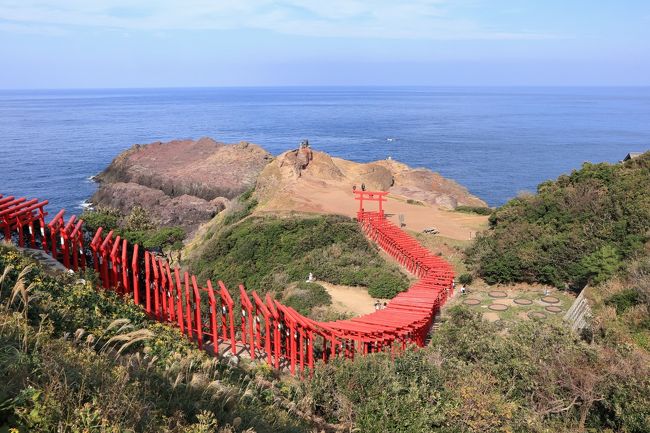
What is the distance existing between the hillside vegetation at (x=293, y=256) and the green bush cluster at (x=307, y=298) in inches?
59.1

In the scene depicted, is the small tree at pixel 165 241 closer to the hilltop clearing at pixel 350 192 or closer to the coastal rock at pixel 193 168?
the hilltop clearing at pixel 350 192

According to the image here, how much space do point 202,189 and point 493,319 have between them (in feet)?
Answer: 193

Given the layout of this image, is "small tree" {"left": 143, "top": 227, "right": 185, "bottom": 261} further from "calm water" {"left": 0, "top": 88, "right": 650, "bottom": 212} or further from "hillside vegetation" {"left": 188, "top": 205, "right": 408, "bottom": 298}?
"calm water" {"left": 0, "top": 88, "right": 650, "bottom": 212}

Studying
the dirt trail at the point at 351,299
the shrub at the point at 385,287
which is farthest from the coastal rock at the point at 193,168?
the shrub at the point at 385,287

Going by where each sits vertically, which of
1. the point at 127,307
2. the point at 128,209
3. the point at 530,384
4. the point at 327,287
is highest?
the point at 127,307

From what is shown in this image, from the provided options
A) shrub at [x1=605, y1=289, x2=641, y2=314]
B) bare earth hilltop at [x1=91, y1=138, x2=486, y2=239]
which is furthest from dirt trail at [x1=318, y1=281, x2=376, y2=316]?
shrub at [x1=605, y1=289, x2=641, y2=314]

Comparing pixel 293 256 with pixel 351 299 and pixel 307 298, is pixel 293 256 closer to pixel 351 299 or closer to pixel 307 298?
pixel 307 298

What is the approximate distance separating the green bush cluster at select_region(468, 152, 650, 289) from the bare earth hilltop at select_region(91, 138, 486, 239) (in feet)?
15.6

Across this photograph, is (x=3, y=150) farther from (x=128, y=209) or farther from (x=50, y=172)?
(x=128, y=209)

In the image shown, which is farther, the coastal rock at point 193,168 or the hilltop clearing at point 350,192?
the coastal rock at point 193,168

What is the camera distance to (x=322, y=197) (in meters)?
36.5

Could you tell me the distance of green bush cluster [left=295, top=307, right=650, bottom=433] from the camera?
829cm

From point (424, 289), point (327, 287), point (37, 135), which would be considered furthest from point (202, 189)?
point (37, 135)

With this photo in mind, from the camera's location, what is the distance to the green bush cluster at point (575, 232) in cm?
2025
